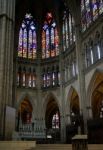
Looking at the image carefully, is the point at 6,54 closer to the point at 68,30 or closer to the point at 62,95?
the point at 62,95

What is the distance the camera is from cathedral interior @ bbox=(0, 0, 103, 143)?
22.6 meters

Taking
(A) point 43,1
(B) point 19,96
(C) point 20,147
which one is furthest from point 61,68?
(C) point 20,147

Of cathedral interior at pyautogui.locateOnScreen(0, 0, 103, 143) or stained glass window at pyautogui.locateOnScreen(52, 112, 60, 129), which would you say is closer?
cathedral interior at pyautogui.locateOnScreen(0, 0, 103, 143)

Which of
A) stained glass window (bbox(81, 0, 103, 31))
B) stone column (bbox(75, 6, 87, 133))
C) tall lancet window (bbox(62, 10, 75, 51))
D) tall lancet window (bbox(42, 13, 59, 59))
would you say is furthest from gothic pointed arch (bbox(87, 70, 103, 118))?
tall lancet window (bbox(42, 13, 59, 59))

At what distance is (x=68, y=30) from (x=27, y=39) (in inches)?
277

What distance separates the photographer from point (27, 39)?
37.5m

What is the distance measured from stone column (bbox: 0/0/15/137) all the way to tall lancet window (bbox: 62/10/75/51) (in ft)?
35.9

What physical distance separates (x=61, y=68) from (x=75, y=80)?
4.79 meters

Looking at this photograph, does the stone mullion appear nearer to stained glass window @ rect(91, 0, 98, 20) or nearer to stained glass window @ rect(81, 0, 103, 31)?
stained glass window @ rect(81, 0, 103, 31)

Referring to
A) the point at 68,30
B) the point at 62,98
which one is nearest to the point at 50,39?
the point at 68,30

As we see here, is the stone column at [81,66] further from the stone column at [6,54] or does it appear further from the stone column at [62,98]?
the stone column at [6,54]

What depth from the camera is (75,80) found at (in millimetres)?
29641

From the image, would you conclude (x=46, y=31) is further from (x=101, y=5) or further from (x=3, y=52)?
(x=3, y=52)

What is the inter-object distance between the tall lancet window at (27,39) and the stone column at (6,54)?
12515mm
